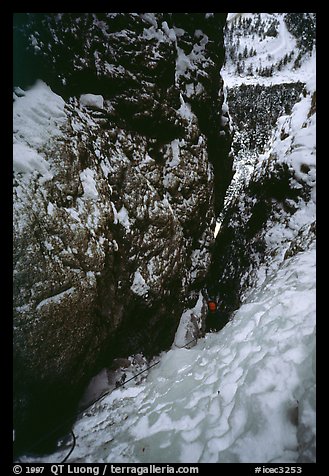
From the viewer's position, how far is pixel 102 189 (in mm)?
4242

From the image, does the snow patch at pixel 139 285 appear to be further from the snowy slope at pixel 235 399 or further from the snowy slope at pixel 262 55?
the snowy slope at pixel 262 55

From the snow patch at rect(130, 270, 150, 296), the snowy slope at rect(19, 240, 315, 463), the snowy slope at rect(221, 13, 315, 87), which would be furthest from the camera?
the snowy slope at rect(221, 13, 315, 87)

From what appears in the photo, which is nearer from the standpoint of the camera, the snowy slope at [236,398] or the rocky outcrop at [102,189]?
the snowy slope at [236,398]

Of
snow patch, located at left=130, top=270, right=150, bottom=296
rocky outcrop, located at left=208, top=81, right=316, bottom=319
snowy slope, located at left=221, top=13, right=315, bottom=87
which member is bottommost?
snow patch, located at left=130, top=270, right=150, bottom=296

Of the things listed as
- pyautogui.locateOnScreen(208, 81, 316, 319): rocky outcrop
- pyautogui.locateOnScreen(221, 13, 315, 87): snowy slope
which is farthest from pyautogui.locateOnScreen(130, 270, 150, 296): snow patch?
pyautogui.locateOnScreen(221, 13, 315, 87): snowy slope

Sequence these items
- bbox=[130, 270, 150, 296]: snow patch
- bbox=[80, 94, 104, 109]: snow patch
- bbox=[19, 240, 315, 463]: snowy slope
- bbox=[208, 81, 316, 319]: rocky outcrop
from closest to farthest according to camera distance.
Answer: bbox=[19, 240, 315, 463]: snowy slope, bbox=[80, 94, 104, 109]: snow patch, bbox=[130, 270, 150, 296]: snow patch, bbox=[208, 81, 316, 319]: rocky outcrop

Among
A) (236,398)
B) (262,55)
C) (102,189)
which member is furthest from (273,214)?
(262,55)

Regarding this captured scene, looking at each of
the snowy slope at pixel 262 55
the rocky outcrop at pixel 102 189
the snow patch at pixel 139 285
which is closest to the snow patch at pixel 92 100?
the rocky outcrop at pixel 102 189

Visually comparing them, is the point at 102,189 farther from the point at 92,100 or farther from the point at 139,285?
the point at 139,285

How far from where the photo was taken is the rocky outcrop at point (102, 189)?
3.29m

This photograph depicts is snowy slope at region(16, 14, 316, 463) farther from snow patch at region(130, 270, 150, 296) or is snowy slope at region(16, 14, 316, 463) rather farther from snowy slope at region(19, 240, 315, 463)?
snow patch at region(130, 270, 150, 296)

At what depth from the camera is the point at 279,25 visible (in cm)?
1988

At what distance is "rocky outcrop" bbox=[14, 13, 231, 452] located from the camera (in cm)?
329

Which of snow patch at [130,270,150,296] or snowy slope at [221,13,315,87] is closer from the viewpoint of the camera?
snow patch at [130,270,150,296]
